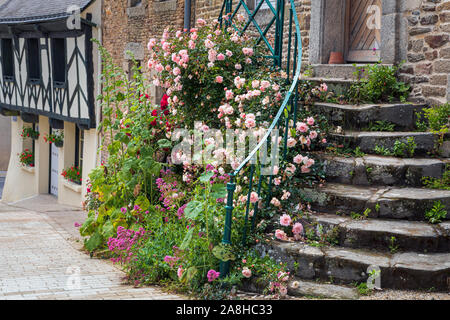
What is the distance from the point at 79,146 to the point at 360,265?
37.4ft

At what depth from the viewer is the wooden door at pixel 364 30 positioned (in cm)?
647

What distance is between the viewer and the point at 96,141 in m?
12.1

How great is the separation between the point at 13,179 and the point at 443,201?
48.2 ft

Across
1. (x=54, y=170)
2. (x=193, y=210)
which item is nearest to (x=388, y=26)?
(x=193, y=210)

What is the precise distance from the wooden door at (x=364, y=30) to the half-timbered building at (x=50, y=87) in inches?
262

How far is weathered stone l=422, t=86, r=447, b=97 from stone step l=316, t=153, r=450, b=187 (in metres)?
0.77

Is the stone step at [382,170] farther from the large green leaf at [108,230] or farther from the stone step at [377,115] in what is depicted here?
the large green leaf at [108,230]

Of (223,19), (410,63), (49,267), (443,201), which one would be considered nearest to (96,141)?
(223,19)

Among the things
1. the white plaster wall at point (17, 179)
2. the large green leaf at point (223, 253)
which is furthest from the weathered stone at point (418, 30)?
the white plaster wall at point (17, 179)

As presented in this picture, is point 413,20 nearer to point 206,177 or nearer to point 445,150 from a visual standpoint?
point 445,150

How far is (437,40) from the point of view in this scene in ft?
17.7

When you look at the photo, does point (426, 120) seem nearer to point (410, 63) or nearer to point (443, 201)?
point (410, 63)

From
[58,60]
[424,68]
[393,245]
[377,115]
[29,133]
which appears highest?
[58,60]

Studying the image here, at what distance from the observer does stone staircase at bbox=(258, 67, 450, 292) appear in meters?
3.89
